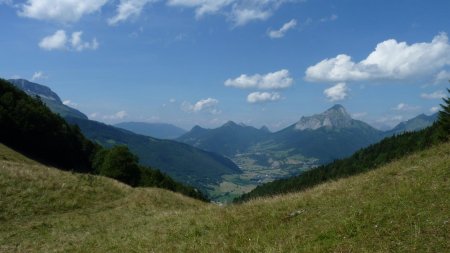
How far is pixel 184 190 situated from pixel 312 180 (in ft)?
224

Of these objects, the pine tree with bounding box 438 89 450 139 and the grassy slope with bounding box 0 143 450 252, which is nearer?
the grassy slope with bounding box 0 143 450 252

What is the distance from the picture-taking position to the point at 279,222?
16.2m

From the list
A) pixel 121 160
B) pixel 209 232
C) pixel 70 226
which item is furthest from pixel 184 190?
pixel 209 232

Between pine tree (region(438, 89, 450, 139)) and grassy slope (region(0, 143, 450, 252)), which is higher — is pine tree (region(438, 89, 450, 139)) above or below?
above

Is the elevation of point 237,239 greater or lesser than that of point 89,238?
greater

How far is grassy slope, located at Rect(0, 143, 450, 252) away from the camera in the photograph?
→ 1190 centimetres

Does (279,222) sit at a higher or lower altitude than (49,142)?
lower

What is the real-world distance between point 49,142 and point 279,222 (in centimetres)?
9012

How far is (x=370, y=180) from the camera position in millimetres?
20328

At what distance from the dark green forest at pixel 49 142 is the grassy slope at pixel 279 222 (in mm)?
54747

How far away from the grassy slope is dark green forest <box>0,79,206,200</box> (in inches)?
2155

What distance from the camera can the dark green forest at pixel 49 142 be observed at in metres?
86.2

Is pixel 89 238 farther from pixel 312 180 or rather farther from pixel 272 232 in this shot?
pixel 312 180

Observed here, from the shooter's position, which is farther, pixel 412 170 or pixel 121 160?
pixel 121 160
